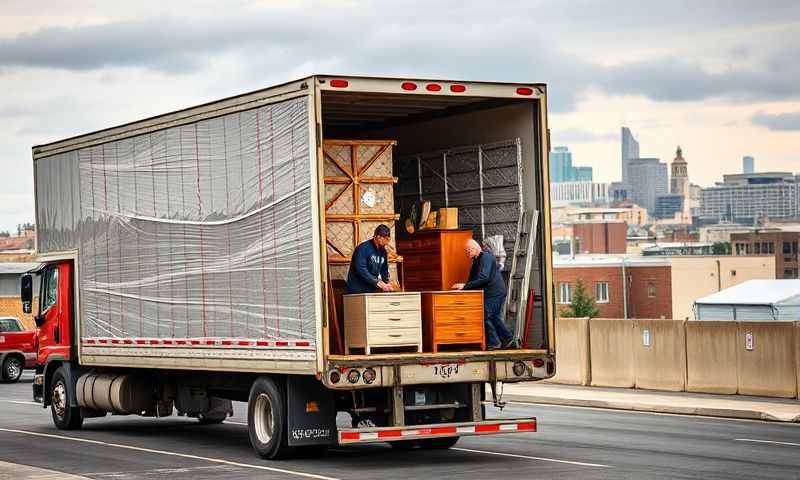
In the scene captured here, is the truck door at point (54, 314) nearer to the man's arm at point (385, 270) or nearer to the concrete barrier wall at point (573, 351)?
the man's arm at point (385, 270)

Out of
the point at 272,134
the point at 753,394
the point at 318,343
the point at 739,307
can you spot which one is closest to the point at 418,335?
the point at 318,343

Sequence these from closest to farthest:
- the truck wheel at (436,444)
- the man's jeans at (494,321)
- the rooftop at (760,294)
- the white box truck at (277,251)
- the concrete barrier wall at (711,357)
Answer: the white box truck at (277,251) → the man's jeans at (494,321) → the truck wheel at (436,444) → the concrete barrier wall at (711,357) → the rooftop at (760,294)

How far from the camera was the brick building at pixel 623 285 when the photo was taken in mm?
120625

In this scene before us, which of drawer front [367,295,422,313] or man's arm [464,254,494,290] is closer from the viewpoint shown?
drawer front [367,295,422,313]

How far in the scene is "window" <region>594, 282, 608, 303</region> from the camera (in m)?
125

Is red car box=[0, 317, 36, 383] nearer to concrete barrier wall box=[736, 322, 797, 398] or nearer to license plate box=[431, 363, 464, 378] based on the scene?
concrete barrier wall box=[736, 322, 797, 398]

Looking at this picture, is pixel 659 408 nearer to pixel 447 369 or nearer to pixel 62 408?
pixel 447 369

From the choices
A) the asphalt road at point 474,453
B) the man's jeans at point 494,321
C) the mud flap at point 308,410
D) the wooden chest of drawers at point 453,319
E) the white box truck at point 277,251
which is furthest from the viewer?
the man's jeans at point 494,321

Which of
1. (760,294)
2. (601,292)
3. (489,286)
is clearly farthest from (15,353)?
(601,292)

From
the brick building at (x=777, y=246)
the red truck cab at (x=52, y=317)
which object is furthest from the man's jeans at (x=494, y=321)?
the brick building at (x=777, y=246)

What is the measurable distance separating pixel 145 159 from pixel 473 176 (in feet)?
14.3

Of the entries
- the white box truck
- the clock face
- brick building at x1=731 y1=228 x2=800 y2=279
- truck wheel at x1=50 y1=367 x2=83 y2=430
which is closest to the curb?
the white box truck

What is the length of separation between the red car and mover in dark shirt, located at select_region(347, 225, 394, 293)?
22.7 meters

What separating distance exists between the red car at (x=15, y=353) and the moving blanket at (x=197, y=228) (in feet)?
52.5
